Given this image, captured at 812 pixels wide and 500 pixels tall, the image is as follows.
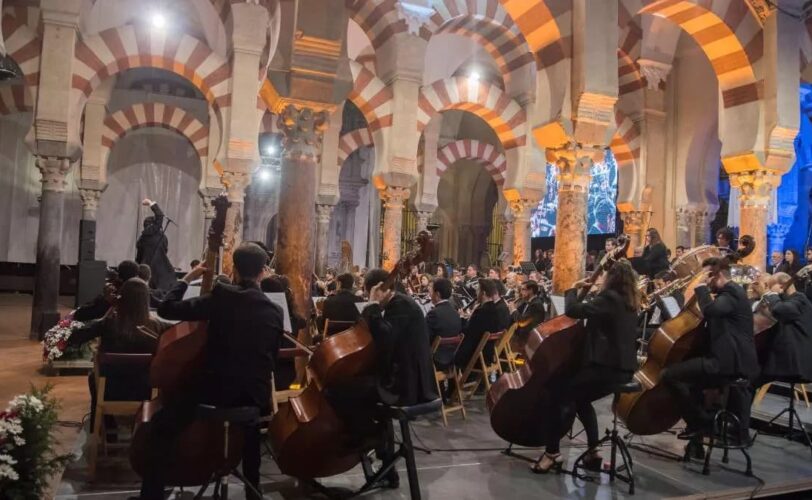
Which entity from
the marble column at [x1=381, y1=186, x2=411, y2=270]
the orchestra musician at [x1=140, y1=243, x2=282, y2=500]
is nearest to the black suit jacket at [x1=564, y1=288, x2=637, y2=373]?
the orchestra musician at [x1=140, y1=243, x2=282, y2=500]

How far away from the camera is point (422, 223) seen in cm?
1382

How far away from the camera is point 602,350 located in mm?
3732

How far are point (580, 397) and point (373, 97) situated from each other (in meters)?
8.33

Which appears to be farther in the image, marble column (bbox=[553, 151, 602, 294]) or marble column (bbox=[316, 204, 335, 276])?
marble column (bbox=[316, 204, 335, 276])

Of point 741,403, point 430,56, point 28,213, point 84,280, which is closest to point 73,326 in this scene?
point 84,280

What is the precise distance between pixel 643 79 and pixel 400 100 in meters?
5.37

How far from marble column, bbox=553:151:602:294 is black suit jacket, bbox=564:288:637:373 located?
13.0 feet

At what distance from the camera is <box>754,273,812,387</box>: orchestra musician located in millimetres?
4957

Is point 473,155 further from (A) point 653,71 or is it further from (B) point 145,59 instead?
(B) point 145,59

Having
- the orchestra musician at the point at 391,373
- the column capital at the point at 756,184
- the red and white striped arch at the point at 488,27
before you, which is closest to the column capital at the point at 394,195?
the red and white striped arch at the point at 488,27

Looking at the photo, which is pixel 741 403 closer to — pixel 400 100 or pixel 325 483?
pixel 325 483

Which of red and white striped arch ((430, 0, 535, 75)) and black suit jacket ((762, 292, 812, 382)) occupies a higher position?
red and white striped arch ((430, 0, 535, 75))

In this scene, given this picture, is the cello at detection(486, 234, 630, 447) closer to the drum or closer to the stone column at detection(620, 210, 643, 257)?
the drum

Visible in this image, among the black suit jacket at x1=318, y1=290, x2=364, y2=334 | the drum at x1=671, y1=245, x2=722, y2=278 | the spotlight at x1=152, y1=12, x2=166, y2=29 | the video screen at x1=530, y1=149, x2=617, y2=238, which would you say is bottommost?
the black suit jacket at x1=318, y1=290, x2=364, y2=334
